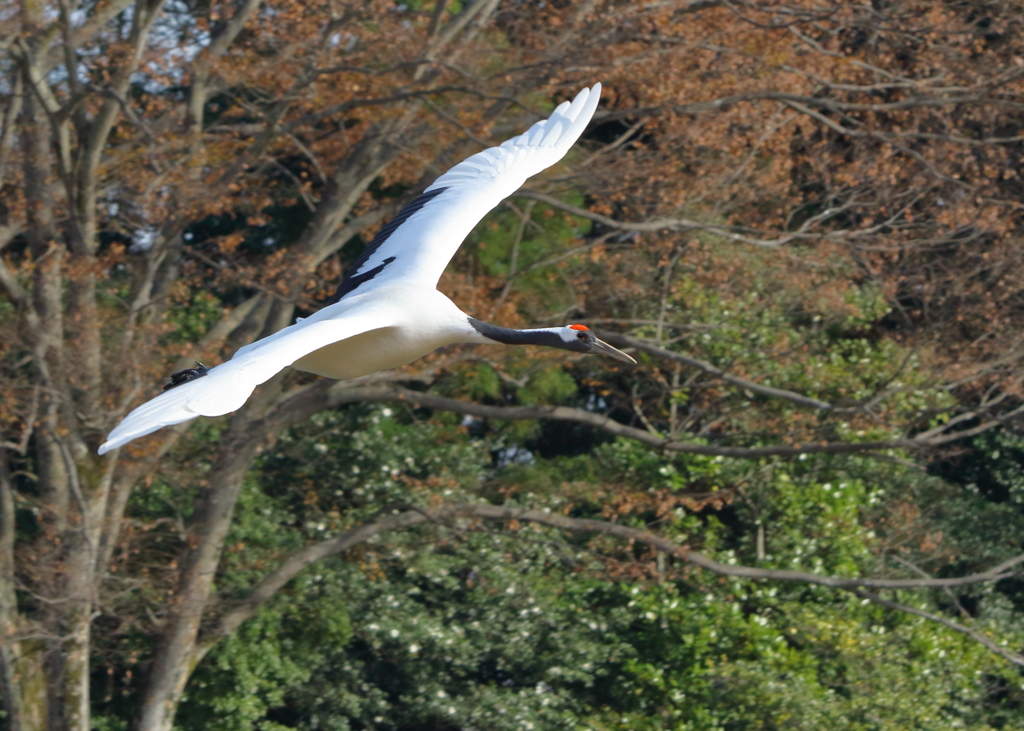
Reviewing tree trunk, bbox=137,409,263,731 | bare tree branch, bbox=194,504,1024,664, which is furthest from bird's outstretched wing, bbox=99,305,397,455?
bare tree branch, bbox=194,504,1024,664

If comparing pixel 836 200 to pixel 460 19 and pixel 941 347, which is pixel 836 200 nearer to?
pixel 941 347

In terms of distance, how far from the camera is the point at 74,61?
7906 mm

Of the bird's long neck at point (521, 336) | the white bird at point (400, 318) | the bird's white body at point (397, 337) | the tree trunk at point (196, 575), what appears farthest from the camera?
the tree trunk at point (196, 575)

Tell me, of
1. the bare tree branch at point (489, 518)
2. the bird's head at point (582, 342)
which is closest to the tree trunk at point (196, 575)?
the bare tree branch at point (489, 518)

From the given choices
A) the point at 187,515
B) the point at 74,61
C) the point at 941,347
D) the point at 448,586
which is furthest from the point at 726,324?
the point at 74,61

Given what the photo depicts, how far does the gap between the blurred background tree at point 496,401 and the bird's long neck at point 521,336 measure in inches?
112

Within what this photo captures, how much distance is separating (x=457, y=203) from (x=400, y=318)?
1.28 meters

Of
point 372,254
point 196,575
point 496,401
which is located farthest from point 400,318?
point 496,401

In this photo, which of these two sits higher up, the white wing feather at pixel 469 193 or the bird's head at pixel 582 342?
the white wing feather at pixel 469 193

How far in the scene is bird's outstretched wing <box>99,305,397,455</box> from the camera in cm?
357

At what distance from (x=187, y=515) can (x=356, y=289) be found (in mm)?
4811

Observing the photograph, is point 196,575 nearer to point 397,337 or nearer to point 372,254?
point 372,254

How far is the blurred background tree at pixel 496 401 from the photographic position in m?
8.50

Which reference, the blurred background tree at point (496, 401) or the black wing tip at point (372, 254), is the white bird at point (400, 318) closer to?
the black wing tip at point (372, 254)
